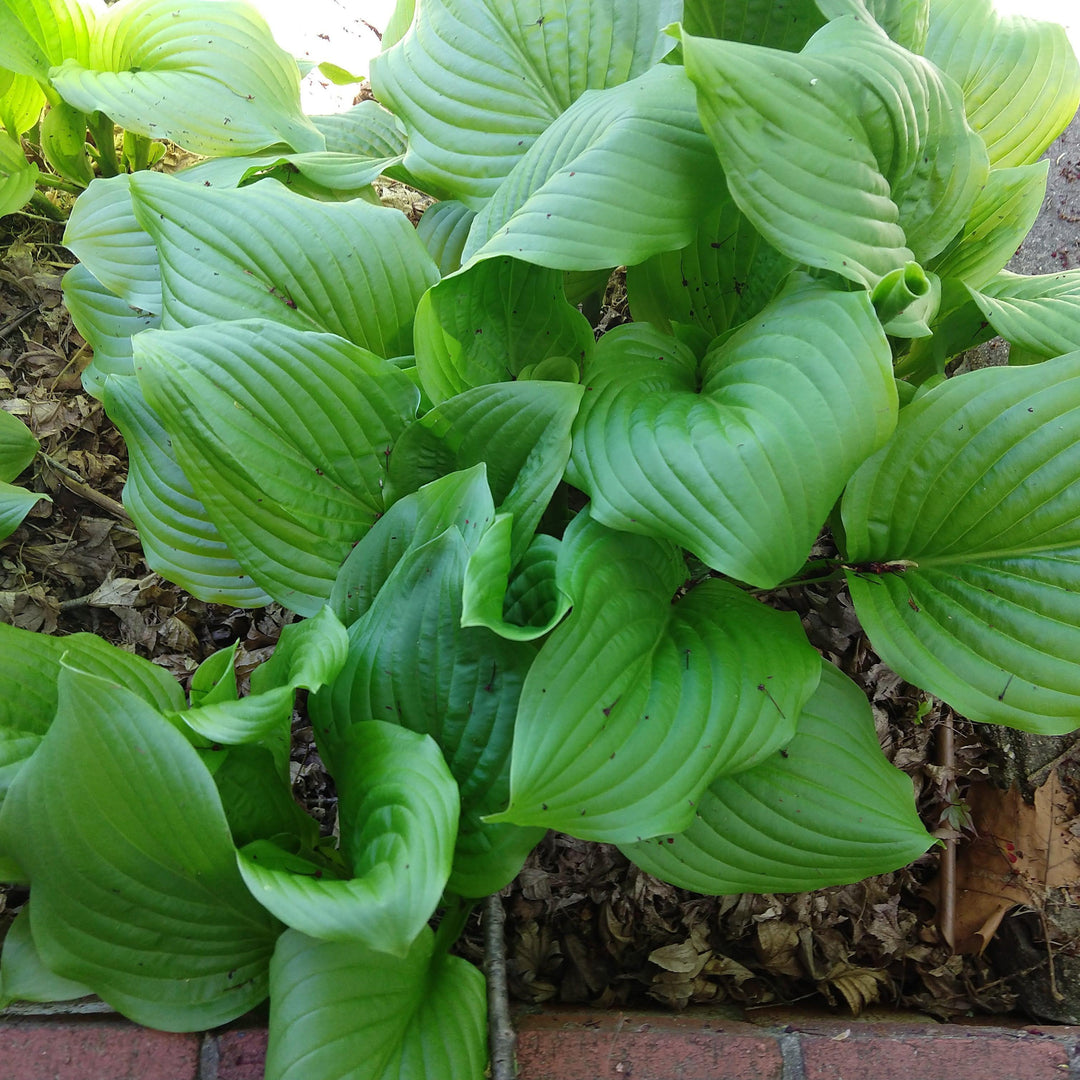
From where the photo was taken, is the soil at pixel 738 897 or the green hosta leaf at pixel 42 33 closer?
the soil at pixel 738 897

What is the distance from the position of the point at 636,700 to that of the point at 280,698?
0.35 meters

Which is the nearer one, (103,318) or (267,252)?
(267,252)

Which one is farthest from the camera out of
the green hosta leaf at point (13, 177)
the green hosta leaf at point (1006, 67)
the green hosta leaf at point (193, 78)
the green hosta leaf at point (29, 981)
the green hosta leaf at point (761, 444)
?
the green hosta leaf at point (13, 177)

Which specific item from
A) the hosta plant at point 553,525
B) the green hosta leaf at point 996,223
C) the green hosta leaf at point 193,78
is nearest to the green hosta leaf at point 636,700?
the hosta plant at point 553,525

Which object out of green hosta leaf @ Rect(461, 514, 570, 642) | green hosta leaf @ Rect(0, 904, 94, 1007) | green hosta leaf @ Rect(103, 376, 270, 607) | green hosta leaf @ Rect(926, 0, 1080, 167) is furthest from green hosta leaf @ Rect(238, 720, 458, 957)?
green hosta leaf @ Rect(926, 0, 1080, 167)

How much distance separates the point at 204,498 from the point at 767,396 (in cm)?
67

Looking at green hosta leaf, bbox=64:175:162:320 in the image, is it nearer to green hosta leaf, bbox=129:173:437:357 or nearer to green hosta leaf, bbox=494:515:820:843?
green hosta leaf, bbox=129:173:437:357

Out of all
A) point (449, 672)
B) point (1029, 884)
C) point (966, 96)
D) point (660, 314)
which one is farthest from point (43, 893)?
point (966, 96)

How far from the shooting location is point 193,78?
1.34m

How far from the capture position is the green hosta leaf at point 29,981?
0.84m

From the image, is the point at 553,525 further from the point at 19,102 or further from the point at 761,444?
→ the point at 19,102

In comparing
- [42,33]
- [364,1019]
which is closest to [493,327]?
[364,1019]

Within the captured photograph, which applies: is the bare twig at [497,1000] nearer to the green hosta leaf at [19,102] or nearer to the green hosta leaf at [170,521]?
the green hosta leaf at [170,521]

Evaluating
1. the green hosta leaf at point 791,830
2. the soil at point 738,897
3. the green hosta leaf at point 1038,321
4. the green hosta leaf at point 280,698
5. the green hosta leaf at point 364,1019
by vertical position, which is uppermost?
the green hosta leaf at point 1038,321
